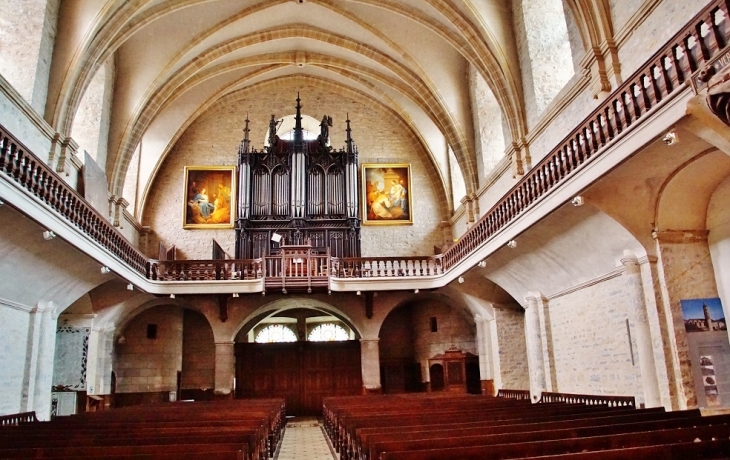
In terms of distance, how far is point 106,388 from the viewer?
55.0ft

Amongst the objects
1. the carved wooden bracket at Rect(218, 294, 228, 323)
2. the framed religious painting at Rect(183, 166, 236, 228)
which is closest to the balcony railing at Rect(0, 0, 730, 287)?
the carved wooden bracket at Rect(218, 294, 228, 323)

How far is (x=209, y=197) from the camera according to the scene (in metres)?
21.3

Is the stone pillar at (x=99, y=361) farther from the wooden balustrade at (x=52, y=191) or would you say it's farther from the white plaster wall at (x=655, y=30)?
the white plaster wall at (x=655, y=30)

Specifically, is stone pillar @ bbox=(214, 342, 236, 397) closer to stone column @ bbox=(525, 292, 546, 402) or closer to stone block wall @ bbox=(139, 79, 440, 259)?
stone block wall @ bbox=(139, 79, 440, 259)

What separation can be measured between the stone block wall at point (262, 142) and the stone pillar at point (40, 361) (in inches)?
312

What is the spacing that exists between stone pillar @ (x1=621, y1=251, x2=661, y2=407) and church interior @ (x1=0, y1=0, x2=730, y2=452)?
3 cm

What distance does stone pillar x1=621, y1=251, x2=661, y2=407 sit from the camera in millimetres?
9016

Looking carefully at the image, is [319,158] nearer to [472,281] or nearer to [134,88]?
[134,88]

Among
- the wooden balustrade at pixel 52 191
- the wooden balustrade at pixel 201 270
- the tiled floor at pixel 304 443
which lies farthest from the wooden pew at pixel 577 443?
the wooden balustrade at pixel 201 270

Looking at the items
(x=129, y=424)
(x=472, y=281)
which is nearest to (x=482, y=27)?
(x=472, y=281)

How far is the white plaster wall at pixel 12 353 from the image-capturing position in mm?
11375

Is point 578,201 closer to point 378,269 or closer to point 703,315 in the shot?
point 703,315

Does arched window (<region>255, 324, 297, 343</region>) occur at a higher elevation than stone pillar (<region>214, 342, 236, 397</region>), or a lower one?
higher

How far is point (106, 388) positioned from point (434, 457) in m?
15.0
